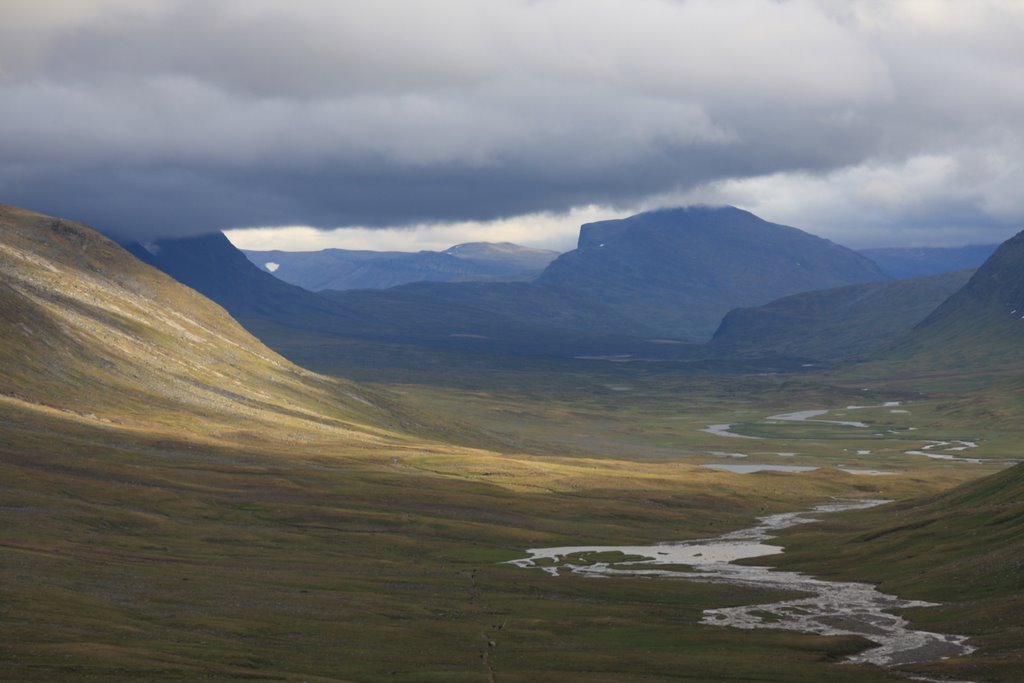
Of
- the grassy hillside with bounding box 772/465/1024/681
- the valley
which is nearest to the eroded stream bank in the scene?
the valley

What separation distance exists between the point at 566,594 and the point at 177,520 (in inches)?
2096

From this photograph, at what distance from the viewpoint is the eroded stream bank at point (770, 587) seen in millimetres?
89375

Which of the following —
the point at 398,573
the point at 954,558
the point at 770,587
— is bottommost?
the point at 398,573

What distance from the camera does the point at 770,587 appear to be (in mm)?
118875

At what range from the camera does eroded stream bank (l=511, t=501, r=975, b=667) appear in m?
89.4

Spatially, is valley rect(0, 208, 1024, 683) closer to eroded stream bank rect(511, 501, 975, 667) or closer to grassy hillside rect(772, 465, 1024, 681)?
grassy hillside rect(772, 465, 1024, 681)

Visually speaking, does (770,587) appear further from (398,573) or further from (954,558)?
(398,573)

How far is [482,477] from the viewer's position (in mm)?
199375

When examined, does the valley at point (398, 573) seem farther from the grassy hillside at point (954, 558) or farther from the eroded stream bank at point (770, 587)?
the eroded stream bank at point (770, 587)

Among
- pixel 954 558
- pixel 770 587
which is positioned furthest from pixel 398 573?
pixel 954 558

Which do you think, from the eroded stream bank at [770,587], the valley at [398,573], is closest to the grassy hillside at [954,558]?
the valley at [398,573]

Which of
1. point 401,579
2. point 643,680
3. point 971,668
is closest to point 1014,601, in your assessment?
point 971,668

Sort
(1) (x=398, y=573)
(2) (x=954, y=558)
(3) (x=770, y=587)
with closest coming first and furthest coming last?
(2) (x=954, y=558) < (3) (x=770, y=587) < (1) (x=398, y=573)

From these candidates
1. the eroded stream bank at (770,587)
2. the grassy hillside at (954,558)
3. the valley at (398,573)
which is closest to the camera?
the valley at (398,573)
